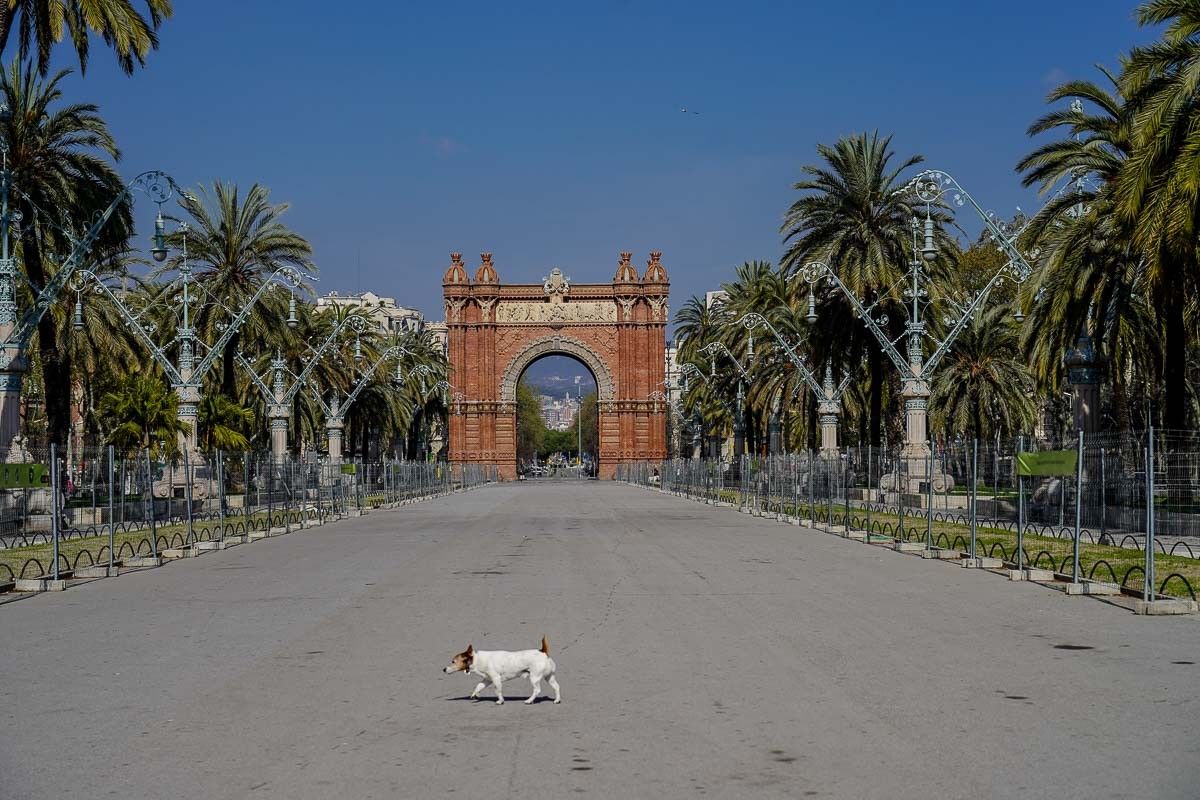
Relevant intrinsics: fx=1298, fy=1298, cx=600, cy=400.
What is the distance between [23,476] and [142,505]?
729cm

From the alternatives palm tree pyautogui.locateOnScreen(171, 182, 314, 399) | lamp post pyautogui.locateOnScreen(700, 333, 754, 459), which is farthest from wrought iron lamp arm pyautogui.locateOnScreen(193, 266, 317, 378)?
lamp post pyautogui.locateOnScreen(700, 333, 754, 459)

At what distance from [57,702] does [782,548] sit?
56.3ft

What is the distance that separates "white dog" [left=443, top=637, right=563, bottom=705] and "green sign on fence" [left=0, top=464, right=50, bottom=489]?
14.3 meters

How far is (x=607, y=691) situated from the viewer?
9.19 metres

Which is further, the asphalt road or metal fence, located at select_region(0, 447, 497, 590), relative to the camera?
metal fence, located at select_region(0, 447, 497, 590)

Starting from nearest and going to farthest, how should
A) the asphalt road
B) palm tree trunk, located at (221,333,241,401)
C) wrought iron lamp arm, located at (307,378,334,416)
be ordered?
1. the asphalt road
2. palm tree trunk, located at (221,333,241,401)
3. wrought iron lamp arm, located at (307,378,334,416)

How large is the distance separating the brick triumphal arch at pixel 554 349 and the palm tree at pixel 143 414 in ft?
216

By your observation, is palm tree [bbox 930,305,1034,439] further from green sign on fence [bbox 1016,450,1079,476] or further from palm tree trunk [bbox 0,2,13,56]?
palm tree trunk [bbox 0,2,13,56]

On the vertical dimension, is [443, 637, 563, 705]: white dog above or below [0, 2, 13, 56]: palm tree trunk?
below

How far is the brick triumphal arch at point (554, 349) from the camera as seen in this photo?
108m

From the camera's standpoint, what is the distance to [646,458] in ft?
354

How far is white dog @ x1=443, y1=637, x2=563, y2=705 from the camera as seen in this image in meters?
8.66

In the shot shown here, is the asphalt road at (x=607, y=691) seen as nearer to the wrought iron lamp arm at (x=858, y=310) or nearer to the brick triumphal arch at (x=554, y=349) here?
the wrought iron lamp arm at (x=858, y=310)

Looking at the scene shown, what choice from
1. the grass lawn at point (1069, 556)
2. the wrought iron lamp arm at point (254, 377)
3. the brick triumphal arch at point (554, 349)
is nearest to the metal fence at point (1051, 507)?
the grass lawn at point (1069, 556)
